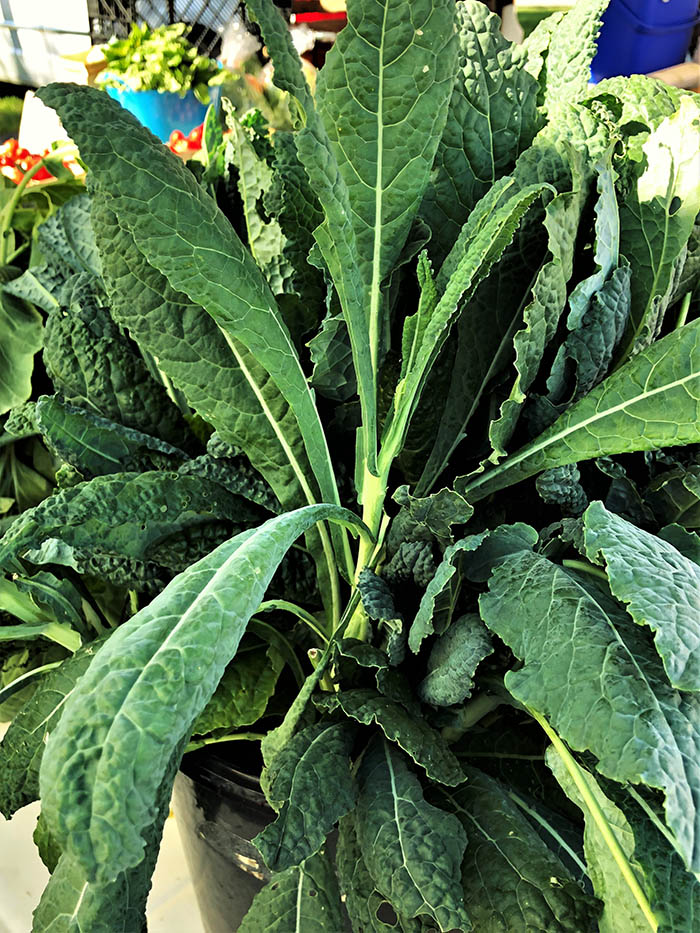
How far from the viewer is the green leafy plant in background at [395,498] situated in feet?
0.81

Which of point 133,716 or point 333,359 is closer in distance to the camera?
point 133,716

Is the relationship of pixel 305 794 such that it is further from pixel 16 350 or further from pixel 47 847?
pixel 16 350

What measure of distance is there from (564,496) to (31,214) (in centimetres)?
46

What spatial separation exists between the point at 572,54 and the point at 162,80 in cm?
96

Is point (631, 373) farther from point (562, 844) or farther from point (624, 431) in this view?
point (562, 844)

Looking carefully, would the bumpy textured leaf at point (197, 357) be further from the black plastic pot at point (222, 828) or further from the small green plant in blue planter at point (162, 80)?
the small green plant in blue planter at point (162, 80)

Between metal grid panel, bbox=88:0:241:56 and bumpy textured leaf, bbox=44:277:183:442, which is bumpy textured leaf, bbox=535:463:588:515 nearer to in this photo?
bumpy textured leaf, bbox=44:277:183:442

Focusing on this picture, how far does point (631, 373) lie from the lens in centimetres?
32

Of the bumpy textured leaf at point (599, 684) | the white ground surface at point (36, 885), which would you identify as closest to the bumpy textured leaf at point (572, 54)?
the bumpy textured leaf at point (599, 684)

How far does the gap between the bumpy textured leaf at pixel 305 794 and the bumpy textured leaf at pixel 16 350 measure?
0.29 metres

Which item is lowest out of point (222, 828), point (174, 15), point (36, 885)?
point (36, 885)

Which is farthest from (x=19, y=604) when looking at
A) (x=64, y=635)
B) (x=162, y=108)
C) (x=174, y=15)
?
(x=174, y=15)

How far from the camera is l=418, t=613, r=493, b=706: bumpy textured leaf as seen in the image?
29 cm

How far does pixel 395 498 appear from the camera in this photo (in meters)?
0.31
